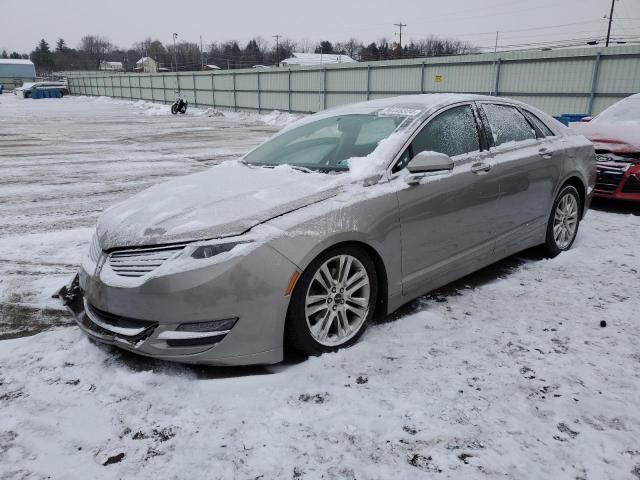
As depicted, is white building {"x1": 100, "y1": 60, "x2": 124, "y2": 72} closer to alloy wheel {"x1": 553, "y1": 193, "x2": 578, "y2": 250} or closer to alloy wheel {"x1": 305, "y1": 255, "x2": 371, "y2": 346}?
alloy wheel {"x1": 553, "y1": 193, "x2": 578, "y2": 250}

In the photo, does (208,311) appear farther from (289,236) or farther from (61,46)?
(61,46)

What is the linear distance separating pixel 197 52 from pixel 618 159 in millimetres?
128663

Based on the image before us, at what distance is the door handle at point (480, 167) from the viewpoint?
3.80 metres

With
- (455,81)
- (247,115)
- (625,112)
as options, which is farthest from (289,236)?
(247,115)

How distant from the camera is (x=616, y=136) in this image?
6.65m

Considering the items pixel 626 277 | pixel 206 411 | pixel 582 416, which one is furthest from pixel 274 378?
pixel 626 277

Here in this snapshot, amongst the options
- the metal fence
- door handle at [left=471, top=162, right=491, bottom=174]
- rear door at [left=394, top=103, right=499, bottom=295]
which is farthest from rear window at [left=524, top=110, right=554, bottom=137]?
the metal fence

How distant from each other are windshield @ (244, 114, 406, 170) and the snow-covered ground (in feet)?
4.10

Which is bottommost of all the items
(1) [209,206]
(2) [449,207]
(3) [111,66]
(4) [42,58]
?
(2) [449,207]

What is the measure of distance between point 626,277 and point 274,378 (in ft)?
11.1

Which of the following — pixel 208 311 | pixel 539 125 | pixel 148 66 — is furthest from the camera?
pixel 148 66

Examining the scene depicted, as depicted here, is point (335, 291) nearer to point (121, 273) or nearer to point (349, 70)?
point (121, 273)

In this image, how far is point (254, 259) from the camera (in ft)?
8.46

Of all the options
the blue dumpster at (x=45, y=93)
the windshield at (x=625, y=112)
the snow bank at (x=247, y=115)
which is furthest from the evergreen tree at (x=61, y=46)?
the windshield at (x=625, y=112)
